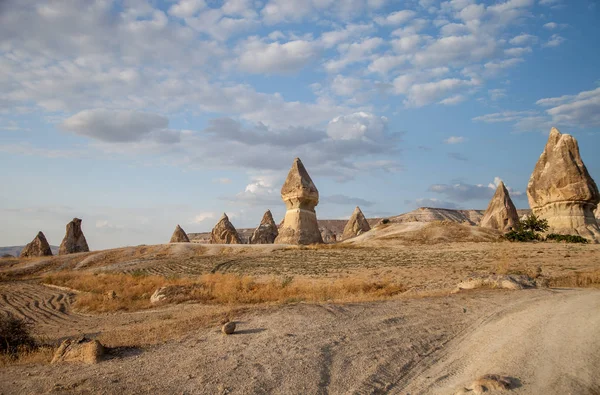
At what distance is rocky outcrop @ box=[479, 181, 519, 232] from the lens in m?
36.8

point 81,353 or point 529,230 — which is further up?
point 529,230

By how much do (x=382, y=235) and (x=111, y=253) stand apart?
17135 millimetres

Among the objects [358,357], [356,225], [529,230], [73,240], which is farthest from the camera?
[356,225]

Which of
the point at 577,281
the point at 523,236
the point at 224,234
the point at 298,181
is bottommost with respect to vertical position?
the point at 577,281

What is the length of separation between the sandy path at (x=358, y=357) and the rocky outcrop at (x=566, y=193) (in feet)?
76.3

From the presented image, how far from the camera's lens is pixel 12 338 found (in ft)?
20.2

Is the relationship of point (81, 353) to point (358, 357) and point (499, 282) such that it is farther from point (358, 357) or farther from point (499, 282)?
point (499, 282)

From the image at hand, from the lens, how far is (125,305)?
36.1 feet

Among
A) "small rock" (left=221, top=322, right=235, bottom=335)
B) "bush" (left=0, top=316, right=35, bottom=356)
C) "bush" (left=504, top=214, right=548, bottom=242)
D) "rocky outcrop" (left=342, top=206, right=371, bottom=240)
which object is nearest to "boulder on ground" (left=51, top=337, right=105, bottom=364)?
"bush" (left=0, top=316, right=35, bottom=356)

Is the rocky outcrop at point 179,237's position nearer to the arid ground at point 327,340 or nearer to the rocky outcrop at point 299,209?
the rocky outcrop at point 299,209

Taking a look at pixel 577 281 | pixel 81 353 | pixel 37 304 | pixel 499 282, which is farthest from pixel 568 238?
pixel 81 353

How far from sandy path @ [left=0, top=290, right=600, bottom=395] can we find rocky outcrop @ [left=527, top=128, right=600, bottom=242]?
23.3m

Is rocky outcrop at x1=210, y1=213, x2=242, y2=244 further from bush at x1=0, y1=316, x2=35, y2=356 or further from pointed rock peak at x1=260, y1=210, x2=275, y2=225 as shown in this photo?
bush at x1=0, y1=316, x2=35, y2=356

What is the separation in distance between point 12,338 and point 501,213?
37.3 meters
